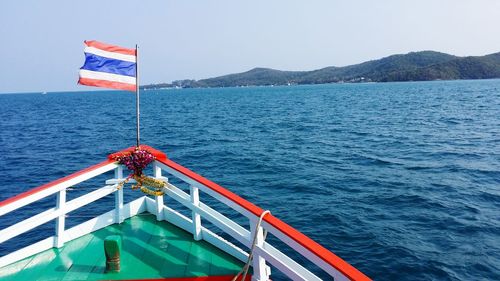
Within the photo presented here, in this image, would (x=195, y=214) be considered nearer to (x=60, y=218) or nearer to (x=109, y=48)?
(x=60, y=218)

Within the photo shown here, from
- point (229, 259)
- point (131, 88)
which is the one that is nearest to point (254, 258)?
point (229, 259)

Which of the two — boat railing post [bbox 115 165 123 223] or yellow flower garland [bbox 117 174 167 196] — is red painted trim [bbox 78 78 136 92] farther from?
yellow flower garland [bbox 117 174 167 196]

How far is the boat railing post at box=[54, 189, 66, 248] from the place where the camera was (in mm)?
6125

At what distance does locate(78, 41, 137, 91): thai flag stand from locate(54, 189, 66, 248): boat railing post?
2.07 m

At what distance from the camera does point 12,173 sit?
→ 73.1ft

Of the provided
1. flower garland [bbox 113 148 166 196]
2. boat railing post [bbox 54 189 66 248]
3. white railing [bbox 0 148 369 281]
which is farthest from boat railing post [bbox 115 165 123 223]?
boat railing post [bbox 54 189 66 248]

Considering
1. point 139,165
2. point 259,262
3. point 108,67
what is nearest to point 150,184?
point 139,165

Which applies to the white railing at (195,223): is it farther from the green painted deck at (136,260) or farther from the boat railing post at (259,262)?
the green painted deck at (136,260)

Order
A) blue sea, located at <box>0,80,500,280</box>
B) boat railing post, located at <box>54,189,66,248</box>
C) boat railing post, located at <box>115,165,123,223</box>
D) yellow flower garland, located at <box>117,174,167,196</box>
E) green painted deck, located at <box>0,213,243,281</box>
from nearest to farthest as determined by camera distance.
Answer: green painted deck, located at <box>0,213,243,281</box> < boat railing post, located at <box>54,189,66,248</box> < yellow flower garland, located at <box>117,174,167,196</box> < boat railing post, located at <box>115,165,123,223</box> < blue sea, located at <box>0,80,500,280</box>

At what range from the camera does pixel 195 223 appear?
6480 mm

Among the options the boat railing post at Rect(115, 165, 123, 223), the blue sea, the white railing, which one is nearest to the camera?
the white railing

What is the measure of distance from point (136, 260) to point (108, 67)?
363cm

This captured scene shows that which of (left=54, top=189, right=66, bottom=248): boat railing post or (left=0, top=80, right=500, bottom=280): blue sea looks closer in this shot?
(left=54, top=189, right=66, bottom=248): boat railing post

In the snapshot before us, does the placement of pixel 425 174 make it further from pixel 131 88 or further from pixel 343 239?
pixel 131 88
